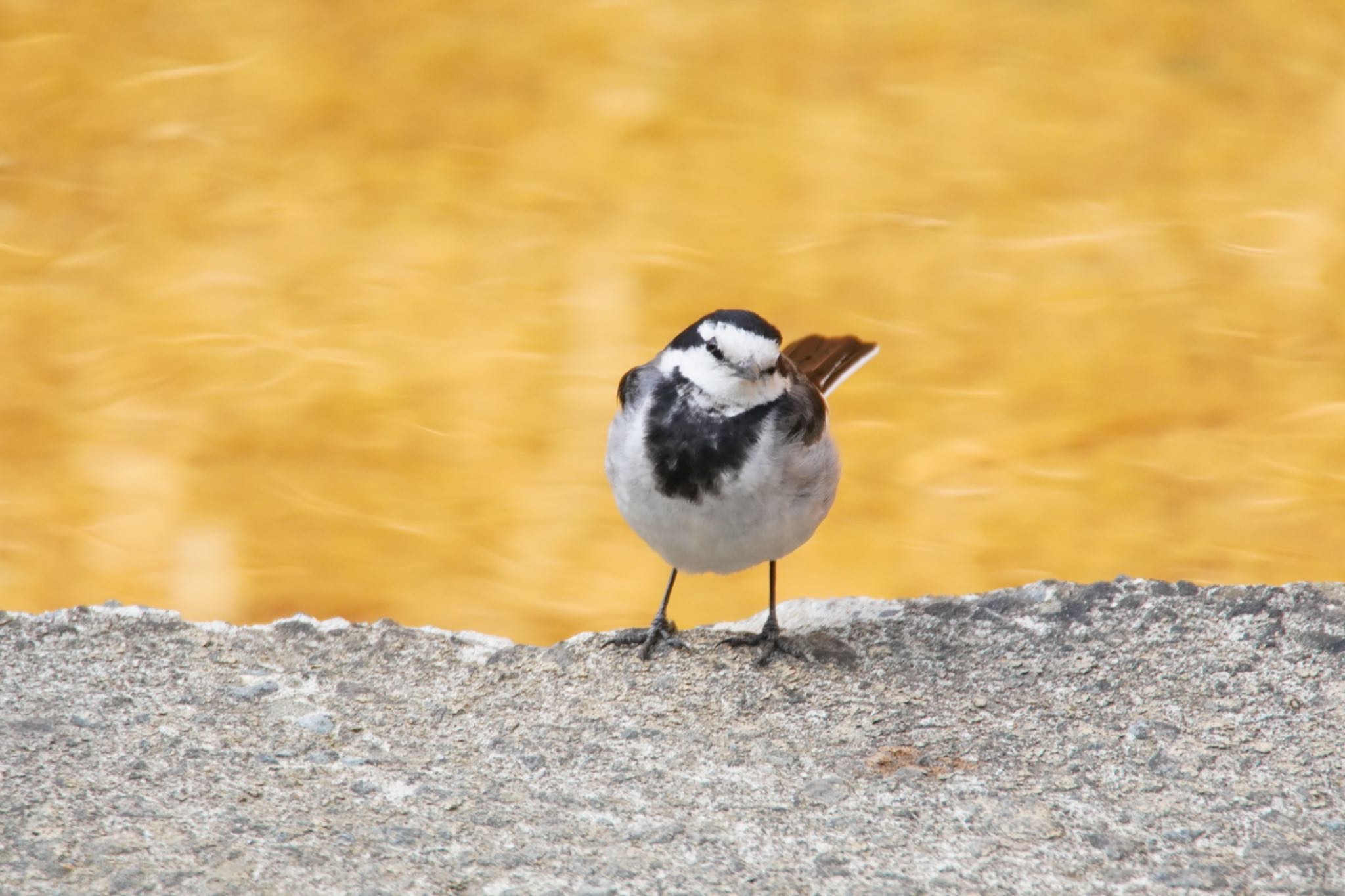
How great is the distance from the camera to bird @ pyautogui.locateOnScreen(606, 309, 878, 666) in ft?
7.09

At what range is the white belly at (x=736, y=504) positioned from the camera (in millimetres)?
2170

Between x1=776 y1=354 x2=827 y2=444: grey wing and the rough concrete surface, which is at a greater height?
x1=776 y1=354 x2=827 y2=444: grey wing

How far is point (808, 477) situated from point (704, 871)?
685 millimetres

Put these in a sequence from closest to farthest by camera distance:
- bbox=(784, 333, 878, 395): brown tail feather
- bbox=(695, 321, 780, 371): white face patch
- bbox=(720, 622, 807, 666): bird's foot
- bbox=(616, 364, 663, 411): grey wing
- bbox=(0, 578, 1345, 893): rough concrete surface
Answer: bbox=(0, 578, 1345, 893): rough concrete surface → bbox=(695, 321, 780, 371): white face patch → bbox=(616, 364, 663, 411): grey wing → bbox=(720, 622, 807, 666): bird's foot → bbox=(784, 333, 878, 395): brown tail feather

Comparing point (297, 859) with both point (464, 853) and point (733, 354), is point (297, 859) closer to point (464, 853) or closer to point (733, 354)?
point (464, 853)

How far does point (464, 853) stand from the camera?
1791 millimetres

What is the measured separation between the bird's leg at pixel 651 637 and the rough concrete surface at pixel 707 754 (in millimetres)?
29

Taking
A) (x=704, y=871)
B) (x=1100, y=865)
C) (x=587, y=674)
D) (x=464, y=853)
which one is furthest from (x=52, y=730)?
(x=1100, y=865)

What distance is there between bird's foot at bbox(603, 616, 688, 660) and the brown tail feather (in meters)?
0.53

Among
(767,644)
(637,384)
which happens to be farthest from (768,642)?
(637,384)

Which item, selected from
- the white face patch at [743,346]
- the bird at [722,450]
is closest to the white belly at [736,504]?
the bird at [722,450]

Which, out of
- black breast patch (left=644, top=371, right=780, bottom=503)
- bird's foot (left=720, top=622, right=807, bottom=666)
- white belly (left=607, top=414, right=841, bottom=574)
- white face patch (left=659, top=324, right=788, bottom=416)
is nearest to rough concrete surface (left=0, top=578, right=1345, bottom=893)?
bird's foot (left=720, top=622, right=807, bottom=666)

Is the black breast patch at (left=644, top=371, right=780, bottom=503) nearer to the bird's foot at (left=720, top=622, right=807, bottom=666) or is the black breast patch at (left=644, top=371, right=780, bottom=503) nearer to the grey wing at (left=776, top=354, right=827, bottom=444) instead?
the grey wing at (left=776, top=354, right=827, bottom=444)

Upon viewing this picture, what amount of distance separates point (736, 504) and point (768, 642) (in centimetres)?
34
